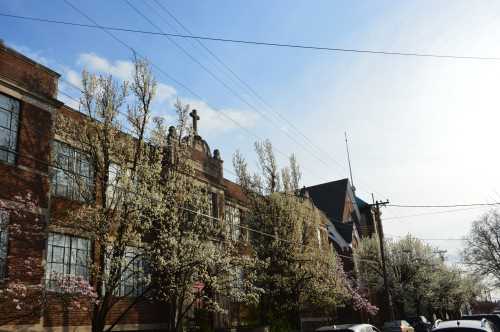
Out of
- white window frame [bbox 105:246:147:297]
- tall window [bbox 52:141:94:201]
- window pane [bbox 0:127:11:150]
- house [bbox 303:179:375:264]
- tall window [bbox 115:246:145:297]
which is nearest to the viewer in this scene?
window pane [bbox 0:127:11:150]

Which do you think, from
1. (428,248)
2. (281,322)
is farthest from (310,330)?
(428,248)

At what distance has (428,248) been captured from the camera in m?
43.2

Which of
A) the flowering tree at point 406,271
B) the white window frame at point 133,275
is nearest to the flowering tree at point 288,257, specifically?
the white window frame at point 133,275

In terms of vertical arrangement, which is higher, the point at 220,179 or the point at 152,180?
the point at 220,179

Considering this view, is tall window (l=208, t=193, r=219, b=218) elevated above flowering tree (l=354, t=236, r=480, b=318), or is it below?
above

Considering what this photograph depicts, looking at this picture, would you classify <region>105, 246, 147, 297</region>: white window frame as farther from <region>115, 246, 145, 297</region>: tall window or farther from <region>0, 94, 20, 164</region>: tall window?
<region>0, 94, 20, 164</region>: tall window

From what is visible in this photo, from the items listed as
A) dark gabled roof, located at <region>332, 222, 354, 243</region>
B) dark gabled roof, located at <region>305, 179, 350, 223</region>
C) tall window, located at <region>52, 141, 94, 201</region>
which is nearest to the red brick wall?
tall window, located at <region>52, 141, 94, 201</region>

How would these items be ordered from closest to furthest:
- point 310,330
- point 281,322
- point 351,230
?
1. point 281,322
2. point 310,330
3. point 351,230

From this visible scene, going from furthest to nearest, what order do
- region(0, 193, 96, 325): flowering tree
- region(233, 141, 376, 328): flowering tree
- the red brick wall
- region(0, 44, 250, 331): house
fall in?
region(233, 141, 376, 328): flowering tree, the red brick wall, region(0, 44, 250, 331): house, region(0, 193, 96, 325): flowering tree

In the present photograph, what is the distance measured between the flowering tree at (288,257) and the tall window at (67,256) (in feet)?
28.0

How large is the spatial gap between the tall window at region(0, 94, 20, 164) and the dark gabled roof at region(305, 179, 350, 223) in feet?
127

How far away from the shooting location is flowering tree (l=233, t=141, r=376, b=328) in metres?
23.1

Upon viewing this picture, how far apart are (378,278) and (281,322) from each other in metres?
20.3

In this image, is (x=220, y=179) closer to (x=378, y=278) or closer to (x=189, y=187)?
(x=189, y=187)
